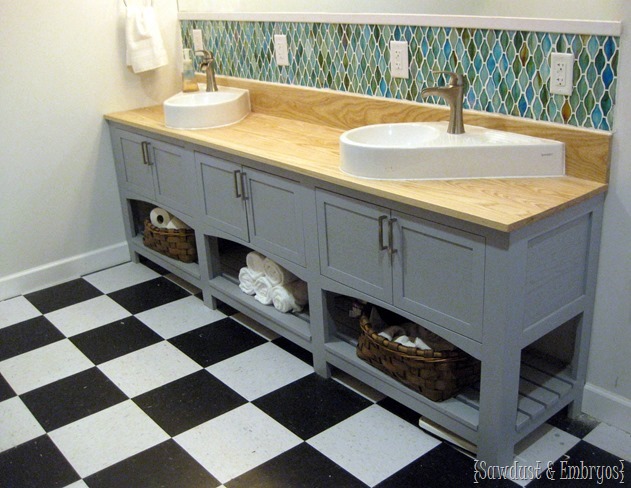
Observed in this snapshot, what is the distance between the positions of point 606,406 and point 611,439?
99 millimetres

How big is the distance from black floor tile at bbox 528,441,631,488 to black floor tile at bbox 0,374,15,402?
1.72 metres

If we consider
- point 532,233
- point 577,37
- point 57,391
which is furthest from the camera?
point 57,391

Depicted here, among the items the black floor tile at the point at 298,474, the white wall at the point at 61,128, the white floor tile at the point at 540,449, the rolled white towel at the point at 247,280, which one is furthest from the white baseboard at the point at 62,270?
the white floor tile at the point at 540,449

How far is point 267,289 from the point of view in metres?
2.62

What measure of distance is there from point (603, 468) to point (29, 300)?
2427 mm

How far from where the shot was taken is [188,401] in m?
2.30

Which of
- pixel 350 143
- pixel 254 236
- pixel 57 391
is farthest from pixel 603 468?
pixel 57 391

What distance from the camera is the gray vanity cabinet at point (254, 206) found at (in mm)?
2326

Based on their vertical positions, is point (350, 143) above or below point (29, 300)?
above

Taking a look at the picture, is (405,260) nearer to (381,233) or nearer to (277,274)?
(381,233)

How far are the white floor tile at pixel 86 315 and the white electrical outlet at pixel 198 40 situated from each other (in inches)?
49.9

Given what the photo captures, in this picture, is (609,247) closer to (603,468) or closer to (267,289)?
(603,468)

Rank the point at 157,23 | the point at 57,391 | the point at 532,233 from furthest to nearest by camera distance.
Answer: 1. the point at 157,23
2. the point at 57,391
3. the point at 532,233

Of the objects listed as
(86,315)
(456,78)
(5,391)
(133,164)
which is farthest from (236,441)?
(133,164)
